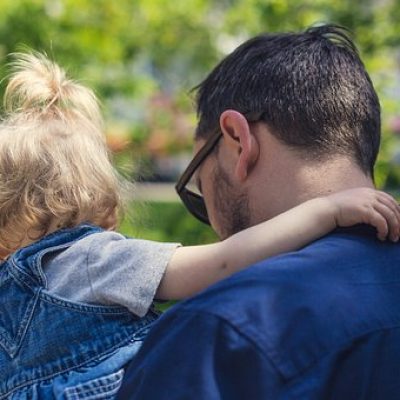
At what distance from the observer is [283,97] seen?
2.20 meters

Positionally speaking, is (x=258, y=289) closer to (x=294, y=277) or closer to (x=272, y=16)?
(x=294, y=277)

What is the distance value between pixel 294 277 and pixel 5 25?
4815 mm

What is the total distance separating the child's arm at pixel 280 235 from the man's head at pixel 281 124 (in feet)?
0.33

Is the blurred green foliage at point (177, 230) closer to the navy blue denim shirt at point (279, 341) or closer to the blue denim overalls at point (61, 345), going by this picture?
the blue denim overalls at point (61, 345)

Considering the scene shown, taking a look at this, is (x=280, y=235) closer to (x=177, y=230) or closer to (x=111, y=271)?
(x=111, y=271)

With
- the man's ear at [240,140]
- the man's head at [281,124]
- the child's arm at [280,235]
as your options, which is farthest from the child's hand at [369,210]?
the man's ear at [240,140]

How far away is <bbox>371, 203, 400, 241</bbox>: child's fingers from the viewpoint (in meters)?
1.89

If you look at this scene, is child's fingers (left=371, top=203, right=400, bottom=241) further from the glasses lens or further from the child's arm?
the glasses lens

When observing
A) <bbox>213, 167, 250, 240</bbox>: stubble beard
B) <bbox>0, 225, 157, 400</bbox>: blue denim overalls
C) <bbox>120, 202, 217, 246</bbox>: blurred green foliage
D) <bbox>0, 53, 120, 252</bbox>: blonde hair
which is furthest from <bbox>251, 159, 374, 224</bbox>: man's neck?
<bbox>120, 202, 217, 246</bbox>: blurred green foliage

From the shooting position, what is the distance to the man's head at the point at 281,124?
2.13 m

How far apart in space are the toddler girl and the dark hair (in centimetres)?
18

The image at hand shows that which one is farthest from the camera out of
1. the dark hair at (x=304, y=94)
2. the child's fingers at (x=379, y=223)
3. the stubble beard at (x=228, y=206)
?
the stubble beard at (x=228, y=206)

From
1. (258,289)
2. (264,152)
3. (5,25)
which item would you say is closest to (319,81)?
(264,152)

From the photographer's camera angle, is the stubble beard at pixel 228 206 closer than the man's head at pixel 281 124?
No
